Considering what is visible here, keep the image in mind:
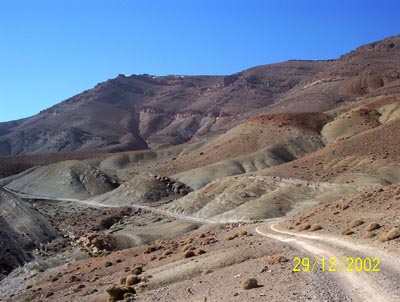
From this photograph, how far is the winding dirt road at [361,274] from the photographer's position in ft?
39.1

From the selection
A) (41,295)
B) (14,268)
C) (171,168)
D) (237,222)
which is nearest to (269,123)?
(171,168)

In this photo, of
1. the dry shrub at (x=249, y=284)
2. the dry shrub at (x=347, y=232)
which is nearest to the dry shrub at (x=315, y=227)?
the dry shrub at (x=347, y=232)

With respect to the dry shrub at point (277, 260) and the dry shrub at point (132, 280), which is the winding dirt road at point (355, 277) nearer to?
the dry shrub at point (277, 260)

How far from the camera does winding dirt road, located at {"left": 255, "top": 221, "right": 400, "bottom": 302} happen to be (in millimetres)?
11914

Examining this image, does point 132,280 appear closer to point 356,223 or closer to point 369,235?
point 369,235

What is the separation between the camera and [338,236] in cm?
2159

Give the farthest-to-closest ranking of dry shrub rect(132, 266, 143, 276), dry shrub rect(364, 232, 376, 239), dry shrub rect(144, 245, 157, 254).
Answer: dry shrub rect(144, 245, 157, 254)
dry shrub rect(132, 266, 143, 276)
dry shrub rect(364, 232, 376, 239)

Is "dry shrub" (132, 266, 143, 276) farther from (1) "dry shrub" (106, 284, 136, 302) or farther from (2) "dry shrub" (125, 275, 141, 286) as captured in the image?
(1) "dry shrub" (106, 284, 136, 302)

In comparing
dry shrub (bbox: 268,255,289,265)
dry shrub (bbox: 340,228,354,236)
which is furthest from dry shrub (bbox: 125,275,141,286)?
dry shrub (bbox: 340,228,354,236)

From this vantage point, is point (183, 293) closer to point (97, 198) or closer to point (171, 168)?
point (97, 198)
